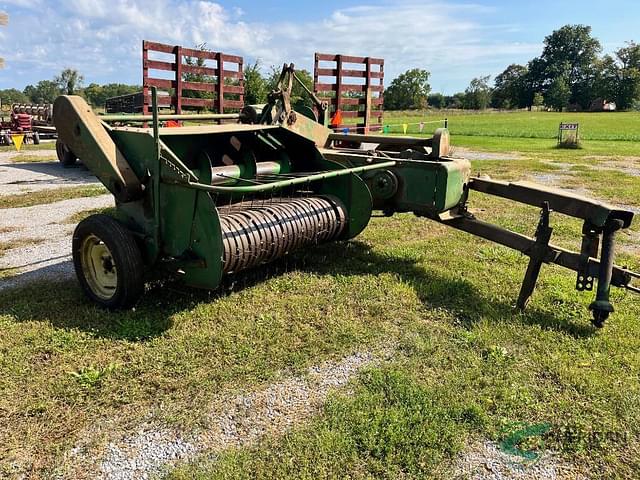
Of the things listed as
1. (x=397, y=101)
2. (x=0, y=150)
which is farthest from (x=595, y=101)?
(x=0, y=150)

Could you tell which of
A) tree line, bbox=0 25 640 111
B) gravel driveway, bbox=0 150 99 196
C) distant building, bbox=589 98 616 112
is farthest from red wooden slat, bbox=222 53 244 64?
distant building, bbox=589 98 616 112

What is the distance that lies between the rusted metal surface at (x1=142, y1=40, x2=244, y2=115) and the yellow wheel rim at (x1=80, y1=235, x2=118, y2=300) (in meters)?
6.32

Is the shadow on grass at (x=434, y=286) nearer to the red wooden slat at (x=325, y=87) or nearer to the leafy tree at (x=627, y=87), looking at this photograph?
the red wooden slat at (x=325, y=87)

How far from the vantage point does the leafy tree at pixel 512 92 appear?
11425 centimetres

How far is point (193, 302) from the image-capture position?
4215 mm

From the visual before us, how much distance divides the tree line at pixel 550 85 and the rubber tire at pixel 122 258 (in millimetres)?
82165

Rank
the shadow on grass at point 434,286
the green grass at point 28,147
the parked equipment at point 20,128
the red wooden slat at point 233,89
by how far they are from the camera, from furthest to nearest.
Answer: the parked equipment at point 20,128, the green grass at point 28,147, the red wooden slat at point 233,89, the shadow on grass at point 434,286

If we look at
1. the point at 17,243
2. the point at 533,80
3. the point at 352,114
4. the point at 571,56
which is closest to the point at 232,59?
the point at 352,114

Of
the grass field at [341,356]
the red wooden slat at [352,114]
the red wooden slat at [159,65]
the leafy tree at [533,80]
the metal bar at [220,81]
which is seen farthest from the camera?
the leafy tree at [533,80]

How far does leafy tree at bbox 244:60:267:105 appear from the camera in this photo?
2009 centimetres

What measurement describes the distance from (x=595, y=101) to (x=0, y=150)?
345 feet

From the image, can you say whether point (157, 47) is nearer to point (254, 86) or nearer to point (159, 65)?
point (159, 65)

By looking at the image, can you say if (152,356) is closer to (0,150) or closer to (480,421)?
(480,421)

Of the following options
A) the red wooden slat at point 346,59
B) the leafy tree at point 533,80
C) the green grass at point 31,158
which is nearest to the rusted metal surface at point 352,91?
the red wooden slat at point 346,59
